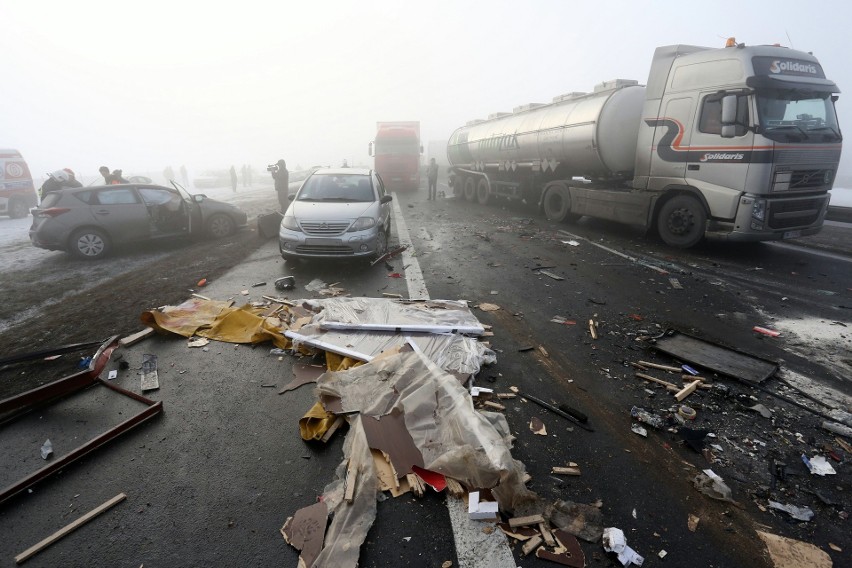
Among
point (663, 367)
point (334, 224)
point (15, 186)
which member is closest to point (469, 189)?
point (334, 224)

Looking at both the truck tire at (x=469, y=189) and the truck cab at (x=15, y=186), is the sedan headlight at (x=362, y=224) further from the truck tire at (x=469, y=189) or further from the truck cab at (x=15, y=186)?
the truck cab at (x=15, y=186)

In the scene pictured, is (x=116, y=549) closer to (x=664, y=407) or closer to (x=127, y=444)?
(x=127, y=444)

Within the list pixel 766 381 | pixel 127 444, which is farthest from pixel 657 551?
pixel 127 444

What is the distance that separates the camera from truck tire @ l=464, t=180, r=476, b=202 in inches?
735

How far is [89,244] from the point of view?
27.8 feet

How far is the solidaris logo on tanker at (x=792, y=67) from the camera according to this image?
290 inches

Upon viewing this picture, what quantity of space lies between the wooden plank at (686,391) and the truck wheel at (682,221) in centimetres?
613

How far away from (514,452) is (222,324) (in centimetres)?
376

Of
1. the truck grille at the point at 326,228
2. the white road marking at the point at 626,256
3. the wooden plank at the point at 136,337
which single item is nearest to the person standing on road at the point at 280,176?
the truck grille at the point at 326,228

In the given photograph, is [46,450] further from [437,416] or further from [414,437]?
[437,416]

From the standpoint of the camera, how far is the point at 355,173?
891cm

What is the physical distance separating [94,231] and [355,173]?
18.8ft

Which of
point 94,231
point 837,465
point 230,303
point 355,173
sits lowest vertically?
point 837,465

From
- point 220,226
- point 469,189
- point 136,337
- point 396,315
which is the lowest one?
point 136,337
